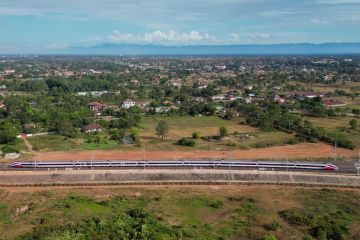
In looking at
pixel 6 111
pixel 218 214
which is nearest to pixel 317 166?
pixel 218 214

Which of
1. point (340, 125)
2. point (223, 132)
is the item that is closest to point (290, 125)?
point (340, 125)

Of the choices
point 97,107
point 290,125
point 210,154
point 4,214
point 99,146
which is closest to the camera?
point 4,214

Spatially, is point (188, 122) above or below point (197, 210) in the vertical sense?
above

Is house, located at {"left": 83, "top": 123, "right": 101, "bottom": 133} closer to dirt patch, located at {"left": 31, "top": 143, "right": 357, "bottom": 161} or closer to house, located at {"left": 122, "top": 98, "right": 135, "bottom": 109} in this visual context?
dirt patch, located at {"left": 31, "top": 143, "right": 357, "bottom": 161}

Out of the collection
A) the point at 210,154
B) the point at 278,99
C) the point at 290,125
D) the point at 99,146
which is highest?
the point at 278,99

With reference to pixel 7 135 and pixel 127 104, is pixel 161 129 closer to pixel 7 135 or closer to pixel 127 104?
pixel 7 135

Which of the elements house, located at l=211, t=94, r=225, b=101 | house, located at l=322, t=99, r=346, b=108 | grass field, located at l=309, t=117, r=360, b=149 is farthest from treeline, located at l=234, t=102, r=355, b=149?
house, located at l=211, t=94, r=225, b=101

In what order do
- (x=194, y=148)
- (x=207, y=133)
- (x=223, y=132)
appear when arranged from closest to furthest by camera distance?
1. (x=194, y=148)
2. (x=223, y=132)
3. (x=207, y=133)

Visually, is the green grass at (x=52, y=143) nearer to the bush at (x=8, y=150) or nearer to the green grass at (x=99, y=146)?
the green grass at (x=99, y=146)
